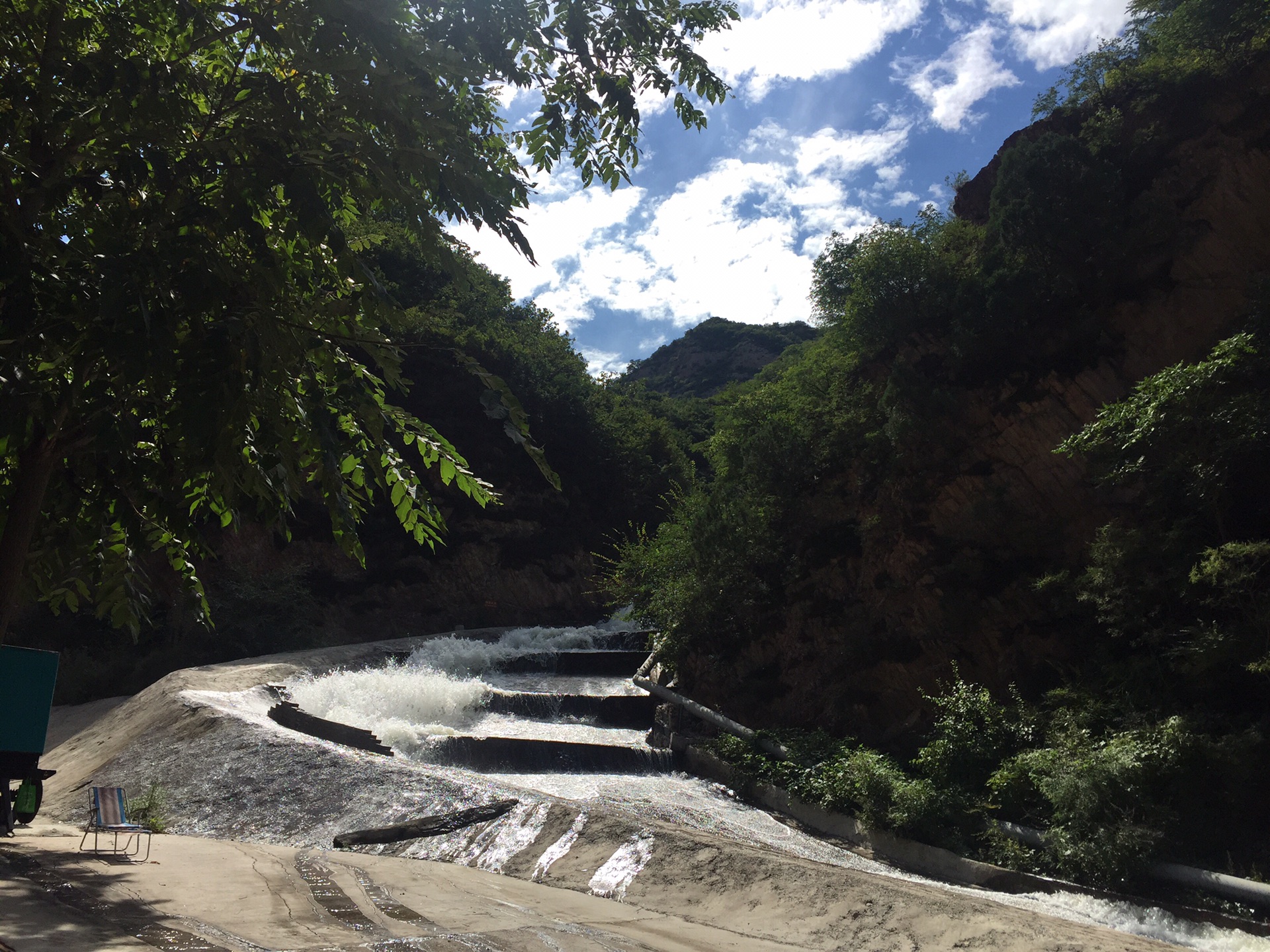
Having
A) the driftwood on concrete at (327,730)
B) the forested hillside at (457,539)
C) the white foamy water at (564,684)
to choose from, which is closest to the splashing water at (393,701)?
the driftwood on concrete at (327,730)

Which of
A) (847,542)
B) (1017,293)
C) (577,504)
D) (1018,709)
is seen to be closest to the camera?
(1018,709)

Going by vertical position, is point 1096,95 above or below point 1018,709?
above

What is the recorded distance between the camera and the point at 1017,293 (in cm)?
1658

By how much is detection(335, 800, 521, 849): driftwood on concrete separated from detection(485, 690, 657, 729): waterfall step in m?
10.6

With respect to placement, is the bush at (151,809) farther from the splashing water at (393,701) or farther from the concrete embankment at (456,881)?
the splashing water at (393,701)

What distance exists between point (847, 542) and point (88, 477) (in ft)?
51.6

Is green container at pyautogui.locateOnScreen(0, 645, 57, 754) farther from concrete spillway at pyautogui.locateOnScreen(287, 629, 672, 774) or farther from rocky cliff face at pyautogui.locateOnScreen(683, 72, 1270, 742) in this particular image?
rocky cliff face at pyautogui.locateOnScreen(683, 72, 1270, 742)

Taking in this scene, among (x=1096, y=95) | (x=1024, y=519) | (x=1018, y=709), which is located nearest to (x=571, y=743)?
Answer: (x=1018, y=709)

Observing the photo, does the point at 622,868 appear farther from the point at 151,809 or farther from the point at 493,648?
the point at 493,648

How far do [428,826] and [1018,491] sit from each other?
481 inches

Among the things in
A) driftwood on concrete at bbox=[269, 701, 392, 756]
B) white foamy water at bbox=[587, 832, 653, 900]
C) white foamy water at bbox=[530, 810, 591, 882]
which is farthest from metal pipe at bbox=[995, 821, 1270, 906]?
driftwood on concrete at bbox=[269, 701, 392, 756]

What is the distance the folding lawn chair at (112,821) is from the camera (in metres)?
5.62

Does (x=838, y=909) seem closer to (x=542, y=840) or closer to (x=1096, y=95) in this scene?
(x=542, y=840)

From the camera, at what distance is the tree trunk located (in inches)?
161
